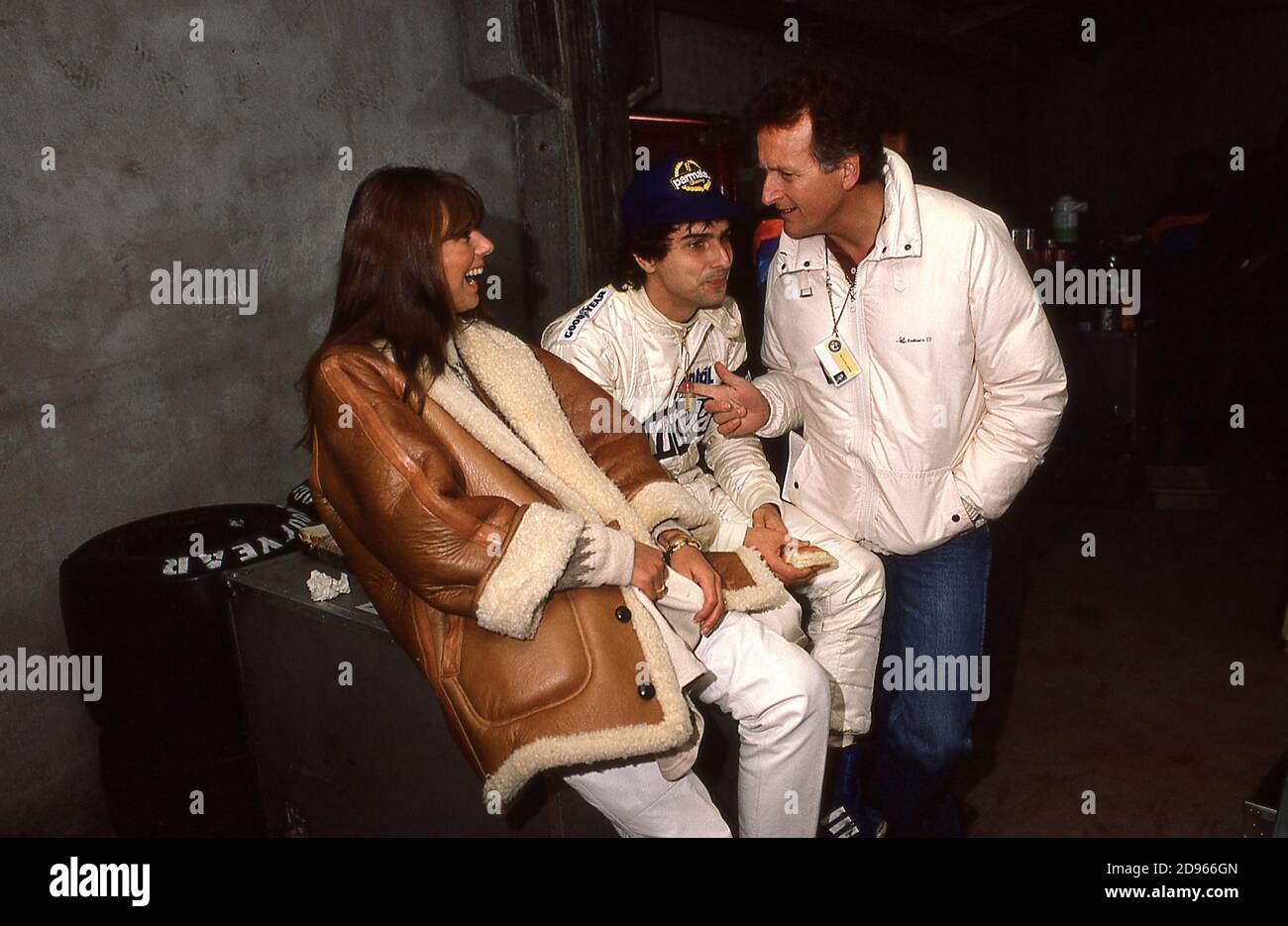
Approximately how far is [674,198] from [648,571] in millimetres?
1297

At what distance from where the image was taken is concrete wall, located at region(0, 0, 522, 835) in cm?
269

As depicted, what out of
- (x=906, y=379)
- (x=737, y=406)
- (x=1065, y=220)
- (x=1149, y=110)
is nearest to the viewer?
(x=906, y=379)

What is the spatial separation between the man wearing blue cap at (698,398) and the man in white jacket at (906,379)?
0.13 m

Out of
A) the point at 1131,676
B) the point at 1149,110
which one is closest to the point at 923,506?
the point at 1131,676

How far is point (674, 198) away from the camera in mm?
2797

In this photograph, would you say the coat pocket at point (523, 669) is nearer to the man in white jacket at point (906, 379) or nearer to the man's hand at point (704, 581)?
the man's hand at point (704, 581)

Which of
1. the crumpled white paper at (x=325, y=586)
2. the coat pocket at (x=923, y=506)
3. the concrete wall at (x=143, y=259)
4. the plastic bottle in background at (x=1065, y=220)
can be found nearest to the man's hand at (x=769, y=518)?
the coat pocket at (x=923, y=506)

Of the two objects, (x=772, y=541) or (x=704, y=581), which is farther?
(x=772, y=541)

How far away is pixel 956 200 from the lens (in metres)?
2.41

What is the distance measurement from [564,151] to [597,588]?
8.84 feet

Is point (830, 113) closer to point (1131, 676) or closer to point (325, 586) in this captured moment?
point (325, 586)

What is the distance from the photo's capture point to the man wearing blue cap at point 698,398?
8.33ft

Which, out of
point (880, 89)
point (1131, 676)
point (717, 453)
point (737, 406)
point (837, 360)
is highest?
point (880, 89)
